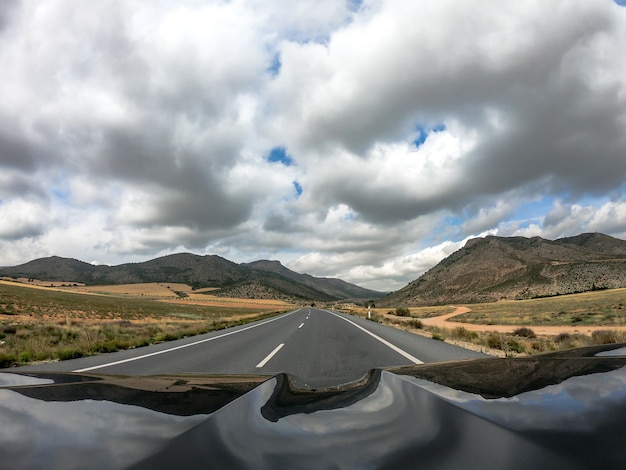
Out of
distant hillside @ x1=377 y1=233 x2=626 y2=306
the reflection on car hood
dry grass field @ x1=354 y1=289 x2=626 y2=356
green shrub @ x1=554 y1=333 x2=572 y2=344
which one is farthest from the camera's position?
distant hillside @ x1=377 y1=233 x2=626 y2=306

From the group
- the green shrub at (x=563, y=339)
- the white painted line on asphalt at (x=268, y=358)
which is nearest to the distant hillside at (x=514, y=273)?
the green shrub at (x=563, y=339)

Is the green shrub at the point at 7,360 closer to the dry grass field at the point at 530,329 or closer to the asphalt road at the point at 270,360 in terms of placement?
the asphalt road at the point at 270,360

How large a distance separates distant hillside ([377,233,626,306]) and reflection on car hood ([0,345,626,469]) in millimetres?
114343

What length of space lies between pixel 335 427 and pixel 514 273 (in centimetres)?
15998

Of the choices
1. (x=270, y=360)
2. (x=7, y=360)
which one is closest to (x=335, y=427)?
(x=270, y=360)

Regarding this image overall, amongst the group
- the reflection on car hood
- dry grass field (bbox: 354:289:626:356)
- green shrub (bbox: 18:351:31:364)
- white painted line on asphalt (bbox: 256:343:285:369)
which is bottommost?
dry grass field (bbox: 354:289:626:356)

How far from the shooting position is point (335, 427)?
6.08 feet

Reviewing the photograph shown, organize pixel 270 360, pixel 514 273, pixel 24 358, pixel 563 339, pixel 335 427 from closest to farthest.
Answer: pixel 335 427, pixel 270 360, pixel 24 358, pixel 563 339, pixel 514 273

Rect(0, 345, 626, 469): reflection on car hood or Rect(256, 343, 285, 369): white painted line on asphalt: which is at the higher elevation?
Rect(0, 345, 626, 469): reflection on car hood

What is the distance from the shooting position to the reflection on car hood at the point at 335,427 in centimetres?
142

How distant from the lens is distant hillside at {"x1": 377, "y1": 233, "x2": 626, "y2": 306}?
104575mm

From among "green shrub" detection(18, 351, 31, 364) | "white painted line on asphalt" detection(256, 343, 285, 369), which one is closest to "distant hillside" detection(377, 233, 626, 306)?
"white painted line on asphalt" detection(256, 343, 285, 369)

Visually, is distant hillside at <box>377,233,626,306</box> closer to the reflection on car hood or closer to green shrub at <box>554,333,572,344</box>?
green shrub at <box>554,333,572,344</box>

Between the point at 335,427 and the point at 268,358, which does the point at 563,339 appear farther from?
the point at 335,427
